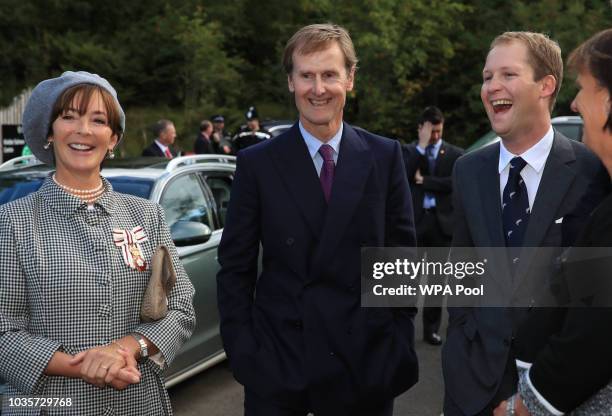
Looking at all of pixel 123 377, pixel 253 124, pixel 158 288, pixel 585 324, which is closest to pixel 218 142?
pixel 253 124

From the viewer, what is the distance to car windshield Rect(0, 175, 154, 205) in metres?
4.97

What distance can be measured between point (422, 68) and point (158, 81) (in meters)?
11.9

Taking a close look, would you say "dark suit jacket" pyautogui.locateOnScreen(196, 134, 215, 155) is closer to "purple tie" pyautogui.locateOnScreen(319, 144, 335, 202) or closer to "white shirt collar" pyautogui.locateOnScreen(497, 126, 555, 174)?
"purple tie" pyautogui.locateOnScreen(319, 144, 335, 202)

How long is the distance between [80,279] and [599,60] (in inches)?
68.4

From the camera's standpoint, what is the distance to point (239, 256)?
2947 mm

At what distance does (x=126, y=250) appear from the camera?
2.62 m

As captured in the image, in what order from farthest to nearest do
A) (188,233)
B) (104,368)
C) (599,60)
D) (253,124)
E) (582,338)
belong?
(253,124)
(188,233)
(104,368)
(599,60)
(582,338)

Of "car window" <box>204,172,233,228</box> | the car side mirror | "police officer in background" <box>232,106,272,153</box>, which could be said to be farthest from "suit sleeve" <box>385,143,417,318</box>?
A: "police officer in background" <box>232,106,272,153</box>

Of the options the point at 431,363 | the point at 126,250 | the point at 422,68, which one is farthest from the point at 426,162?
the point at 422,68

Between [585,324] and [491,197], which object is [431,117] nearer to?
[491,197]

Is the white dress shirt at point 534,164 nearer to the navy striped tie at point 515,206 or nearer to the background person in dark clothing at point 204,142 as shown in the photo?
the navy striped tie at point 515,206

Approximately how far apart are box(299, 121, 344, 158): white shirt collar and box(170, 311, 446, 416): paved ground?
9.61 ft

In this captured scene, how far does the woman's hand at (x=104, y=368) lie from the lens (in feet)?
7.63

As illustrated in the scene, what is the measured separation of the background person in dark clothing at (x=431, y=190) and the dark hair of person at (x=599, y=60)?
16.3ft
